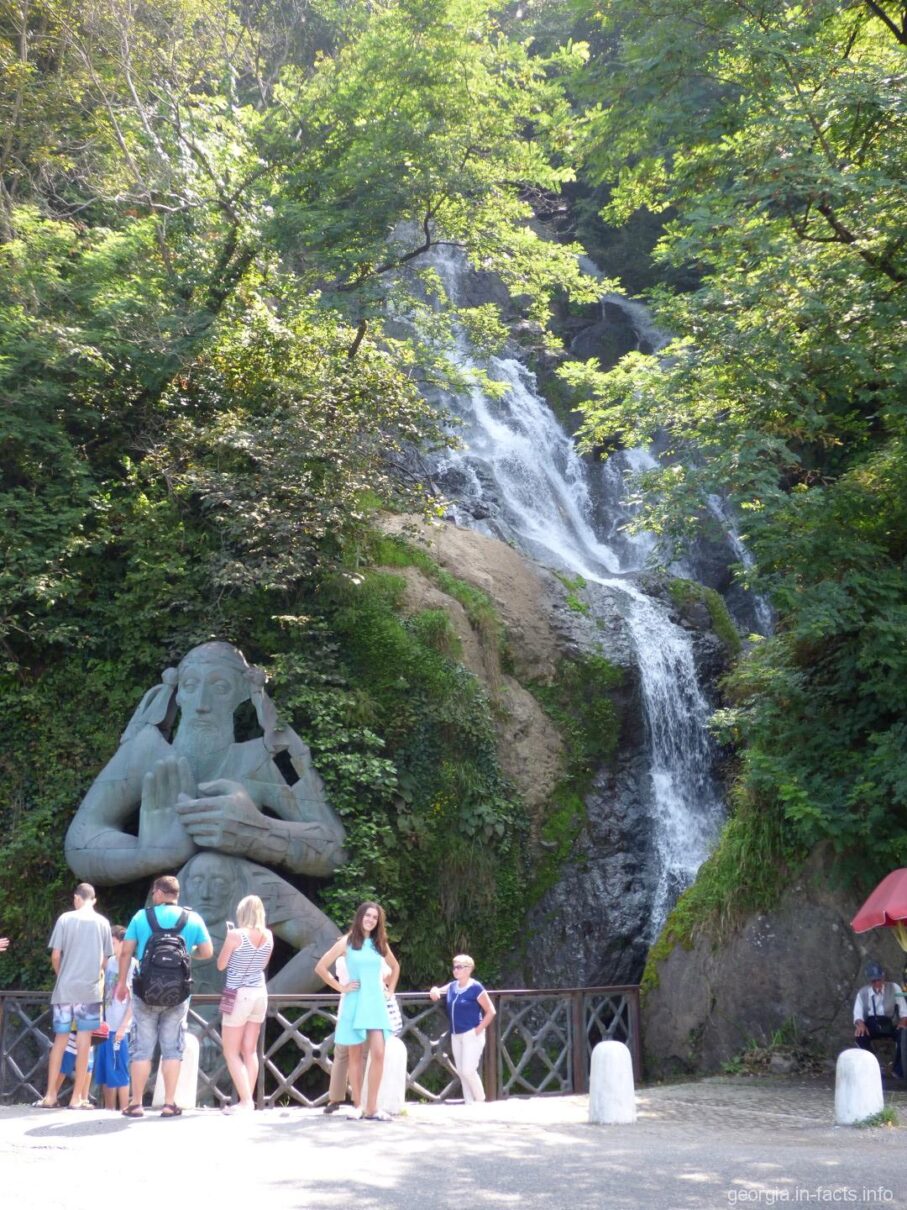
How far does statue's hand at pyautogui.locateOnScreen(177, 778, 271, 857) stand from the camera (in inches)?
480

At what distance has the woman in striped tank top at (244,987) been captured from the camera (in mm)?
8734

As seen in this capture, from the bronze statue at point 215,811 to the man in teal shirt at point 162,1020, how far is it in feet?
10.9

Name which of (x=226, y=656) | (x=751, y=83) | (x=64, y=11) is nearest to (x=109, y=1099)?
(x=226, y=656)

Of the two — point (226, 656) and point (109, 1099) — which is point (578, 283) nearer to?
point (226, 656)

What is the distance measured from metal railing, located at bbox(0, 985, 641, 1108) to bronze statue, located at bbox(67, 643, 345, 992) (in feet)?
3.25

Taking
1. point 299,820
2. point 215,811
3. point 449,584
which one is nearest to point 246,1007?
point 215,811

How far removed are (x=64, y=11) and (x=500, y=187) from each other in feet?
23.4

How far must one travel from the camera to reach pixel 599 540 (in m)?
24.8

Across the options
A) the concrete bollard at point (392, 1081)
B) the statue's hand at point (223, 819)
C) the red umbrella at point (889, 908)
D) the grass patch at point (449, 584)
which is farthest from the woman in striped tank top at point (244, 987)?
the grass patch at point (449, 584)

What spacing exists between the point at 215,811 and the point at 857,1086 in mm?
6530

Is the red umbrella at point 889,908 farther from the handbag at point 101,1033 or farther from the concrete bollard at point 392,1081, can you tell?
the handbag at point 101,1033

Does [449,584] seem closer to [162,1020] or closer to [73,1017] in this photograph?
[73,1017]

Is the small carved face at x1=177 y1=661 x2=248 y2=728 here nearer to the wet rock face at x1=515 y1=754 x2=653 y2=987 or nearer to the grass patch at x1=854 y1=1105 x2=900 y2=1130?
the wet rock face at x1=515 y1=754 x2=653 y2=987

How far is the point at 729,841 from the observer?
13.9 meters
